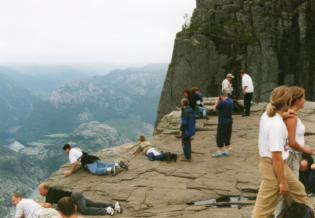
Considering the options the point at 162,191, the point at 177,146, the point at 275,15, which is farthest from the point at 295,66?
the point at 162,191

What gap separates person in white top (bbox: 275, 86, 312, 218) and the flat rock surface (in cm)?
292

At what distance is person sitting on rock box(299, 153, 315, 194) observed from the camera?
21.9 feet

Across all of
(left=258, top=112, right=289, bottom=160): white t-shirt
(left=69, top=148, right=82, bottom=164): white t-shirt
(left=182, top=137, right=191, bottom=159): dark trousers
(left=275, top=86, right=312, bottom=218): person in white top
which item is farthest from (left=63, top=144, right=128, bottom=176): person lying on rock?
(left=258, top=112, right=289, bottom=160): white t-shirt

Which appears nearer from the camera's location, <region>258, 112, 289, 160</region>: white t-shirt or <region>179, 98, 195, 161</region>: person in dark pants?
<region>258, 112, 289, 160</region>: white t-shirt

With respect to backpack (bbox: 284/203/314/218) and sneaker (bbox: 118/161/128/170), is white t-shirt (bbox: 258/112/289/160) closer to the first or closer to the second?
backpack (bbox: 284/203/314/218)

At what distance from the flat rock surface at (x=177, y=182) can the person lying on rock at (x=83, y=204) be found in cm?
40

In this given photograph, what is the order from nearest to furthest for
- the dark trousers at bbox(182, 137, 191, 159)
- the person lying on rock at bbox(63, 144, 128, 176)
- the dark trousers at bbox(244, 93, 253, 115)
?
the person lying on rock at bbox(63, 144, 128, 176)
the dark trousers at bbox(182, 137, 191, 159)
the dark trousers at bbox(244, 93, 253, 115)

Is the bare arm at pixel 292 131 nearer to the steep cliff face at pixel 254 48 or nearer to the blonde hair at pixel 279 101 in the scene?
the blonde hair at pixel 279 101

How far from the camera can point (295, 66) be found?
39.7m

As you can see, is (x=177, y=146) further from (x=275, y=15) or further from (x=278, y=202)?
(x=275, y=15)

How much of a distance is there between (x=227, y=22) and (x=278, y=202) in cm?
3908

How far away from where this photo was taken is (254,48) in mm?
39094

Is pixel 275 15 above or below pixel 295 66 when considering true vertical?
above

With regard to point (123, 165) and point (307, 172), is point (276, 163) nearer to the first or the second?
point (307, 172)
